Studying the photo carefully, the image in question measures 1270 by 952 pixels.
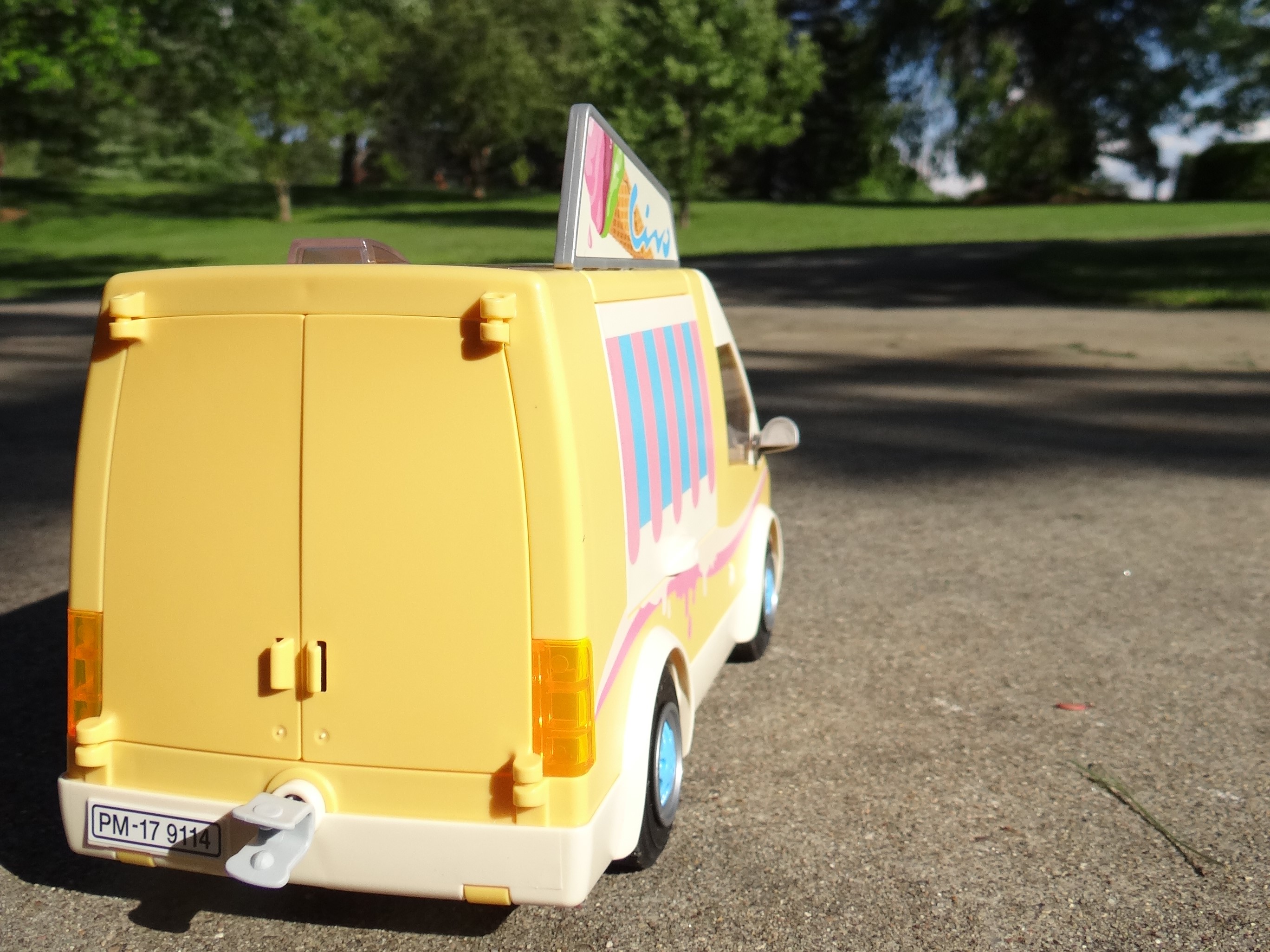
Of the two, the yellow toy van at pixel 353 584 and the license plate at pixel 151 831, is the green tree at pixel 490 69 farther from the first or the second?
the license plate at pixel 151 831

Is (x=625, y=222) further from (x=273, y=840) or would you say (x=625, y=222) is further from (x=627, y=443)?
(x=273, y=840)

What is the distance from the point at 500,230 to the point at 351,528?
36478 mm

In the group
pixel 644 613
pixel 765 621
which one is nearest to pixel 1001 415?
pixel 765 621

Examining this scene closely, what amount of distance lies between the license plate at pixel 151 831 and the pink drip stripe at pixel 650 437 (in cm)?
139

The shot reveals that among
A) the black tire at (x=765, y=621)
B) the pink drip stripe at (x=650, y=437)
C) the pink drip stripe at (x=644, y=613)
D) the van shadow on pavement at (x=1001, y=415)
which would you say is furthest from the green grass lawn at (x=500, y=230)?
the pink drip stripe at (x=650, y=437)

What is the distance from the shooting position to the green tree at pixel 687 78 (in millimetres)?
38531

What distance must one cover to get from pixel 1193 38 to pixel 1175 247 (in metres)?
19.8

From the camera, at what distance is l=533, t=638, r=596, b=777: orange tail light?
2.84m

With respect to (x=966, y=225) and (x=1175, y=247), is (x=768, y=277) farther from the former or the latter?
(x=966, y=225)

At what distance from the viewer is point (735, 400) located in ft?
17.1

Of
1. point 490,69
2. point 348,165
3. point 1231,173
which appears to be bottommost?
point 348,165

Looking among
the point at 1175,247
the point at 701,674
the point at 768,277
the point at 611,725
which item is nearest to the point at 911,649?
the point at 701,674

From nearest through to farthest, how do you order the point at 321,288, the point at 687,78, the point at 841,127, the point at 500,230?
the point at 321,288 → the point at 687,78 → the point at 500,230 → the point at 841,127

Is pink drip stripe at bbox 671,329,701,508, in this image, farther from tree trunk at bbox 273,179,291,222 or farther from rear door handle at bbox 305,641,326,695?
tree trunk at bbox 273,179,291,222
